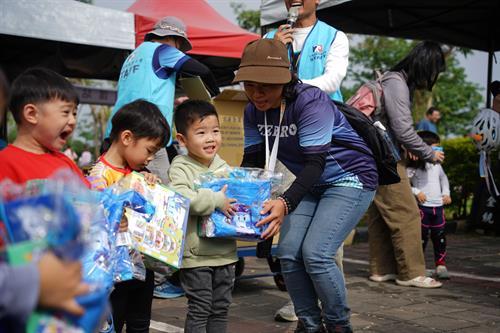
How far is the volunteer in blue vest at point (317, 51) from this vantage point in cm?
423

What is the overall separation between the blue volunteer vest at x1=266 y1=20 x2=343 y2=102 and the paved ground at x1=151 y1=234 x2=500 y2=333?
1548mm

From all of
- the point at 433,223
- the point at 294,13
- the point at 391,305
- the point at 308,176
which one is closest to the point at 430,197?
the point at 433,223

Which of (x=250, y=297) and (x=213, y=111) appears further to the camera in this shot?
(x=250, y=297)

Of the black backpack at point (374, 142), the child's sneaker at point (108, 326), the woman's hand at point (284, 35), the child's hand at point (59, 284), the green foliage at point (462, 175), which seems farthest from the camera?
the green foliage at point (462, 175)

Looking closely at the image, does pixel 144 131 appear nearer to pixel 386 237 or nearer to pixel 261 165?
pixel 261 165

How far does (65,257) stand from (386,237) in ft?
16.1

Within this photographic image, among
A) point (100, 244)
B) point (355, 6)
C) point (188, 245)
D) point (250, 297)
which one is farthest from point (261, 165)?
point (355, 6)

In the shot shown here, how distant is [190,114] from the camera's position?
3.50 meters

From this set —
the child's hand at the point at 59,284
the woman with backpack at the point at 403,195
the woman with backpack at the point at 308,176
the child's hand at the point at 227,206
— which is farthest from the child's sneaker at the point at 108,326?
the woman with backpack at the point at 403,195

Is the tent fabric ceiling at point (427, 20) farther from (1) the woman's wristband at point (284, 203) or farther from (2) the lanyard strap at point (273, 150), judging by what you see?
(1) the woman's wristband at point (284, 203)

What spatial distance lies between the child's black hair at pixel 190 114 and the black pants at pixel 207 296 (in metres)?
0.73

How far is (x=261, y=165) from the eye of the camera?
3887 mm

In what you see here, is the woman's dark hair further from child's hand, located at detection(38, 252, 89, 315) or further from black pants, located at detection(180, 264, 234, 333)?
child's hand, located at detection(38, 252, 89, 315)

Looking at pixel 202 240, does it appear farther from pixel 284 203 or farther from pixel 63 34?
pixel 63 34
